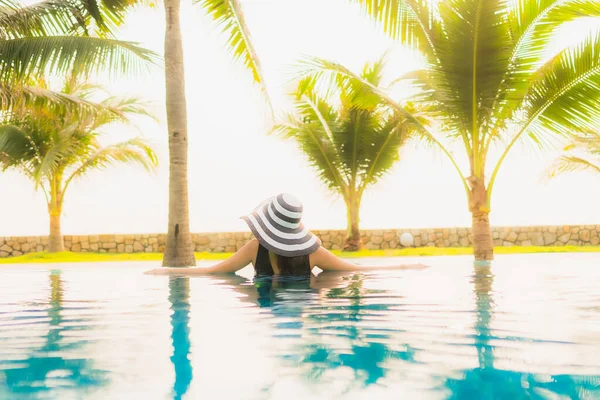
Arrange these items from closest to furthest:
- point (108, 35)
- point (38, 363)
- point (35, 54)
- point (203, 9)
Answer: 1. point (38, 363)
2. point (35, 54)
3. point (203, 9)
4. point (108, 35)

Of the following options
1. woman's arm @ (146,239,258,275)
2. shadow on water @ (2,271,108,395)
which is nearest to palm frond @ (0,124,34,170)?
woman's arm @ (146,239,258,275)

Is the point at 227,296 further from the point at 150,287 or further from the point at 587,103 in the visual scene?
the point at 587,103

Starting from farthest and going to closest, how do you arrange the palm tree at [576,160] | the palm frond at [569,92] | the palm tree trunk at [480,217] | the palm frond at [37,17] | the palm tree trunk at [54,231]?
the palm tree trunk at [54,231]
the palm tree at [576,160]
the palm tree trunk at [480,217]
the palm frond at [37,17]
the palm frond at [569,92]

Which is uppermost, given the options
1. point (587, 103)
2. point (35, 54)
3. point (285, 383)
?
point (35, 54)

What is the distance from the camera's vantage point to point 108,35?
1202 cm

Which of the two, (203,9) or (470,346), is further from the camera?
(203,9)

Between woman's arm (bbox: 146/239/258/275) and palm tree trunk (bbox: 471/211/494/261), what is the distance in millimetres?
5801

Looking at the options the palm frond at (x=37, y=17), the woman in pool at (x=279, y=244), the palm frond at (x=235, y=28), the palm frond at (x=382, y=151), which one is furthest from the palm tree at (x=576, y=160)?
the palm frond at (x=37, y=17)

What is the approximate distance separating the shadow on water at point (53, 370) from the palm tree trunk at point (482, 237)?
8454 millimetres

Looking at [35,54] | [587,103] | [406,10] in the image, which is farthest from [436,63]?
[35,54]

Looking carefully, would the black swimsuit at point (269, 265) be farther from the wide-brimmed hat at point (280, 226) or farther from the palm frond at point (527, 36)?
the palm frond at point (527, 36)

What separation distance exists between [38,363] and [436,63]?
853 centimetres

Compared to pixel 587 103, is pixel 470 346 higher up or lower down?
lower down

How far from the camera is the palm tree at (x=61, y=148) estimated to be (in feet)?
50.8
